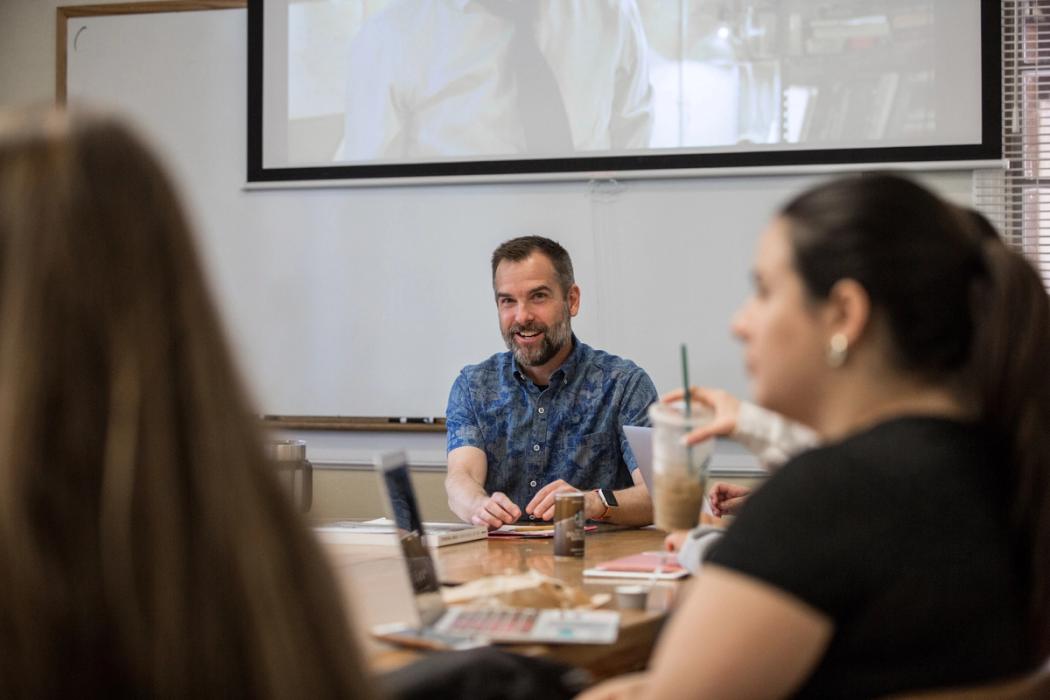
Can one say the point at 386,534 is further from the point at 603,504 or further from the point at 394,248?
the point at 394,248

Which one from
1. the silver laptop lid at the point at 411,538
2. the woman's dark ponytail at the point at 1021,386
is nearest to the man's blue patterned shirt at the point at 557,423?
the silver laptop lid at the point at 411,538

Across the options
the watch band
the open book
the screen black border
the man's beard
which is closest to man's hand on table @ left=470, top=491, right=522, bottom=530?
the watch band

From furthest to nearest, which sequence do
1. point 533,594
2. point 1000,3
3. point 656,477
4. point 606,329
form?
point 606,329 < point 1000,3 < point 656,477 < point 533,594

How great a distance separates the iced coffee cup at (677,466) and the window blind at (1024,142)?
7.77 ft

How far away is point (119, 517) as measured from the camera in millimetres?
606

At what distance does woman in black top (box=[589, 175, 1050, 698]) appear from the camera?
111 cm

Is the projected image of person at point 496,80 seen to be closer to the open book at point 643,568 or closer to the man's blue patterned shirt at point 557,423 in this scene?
the man's blue patterned shirt at point 557,423

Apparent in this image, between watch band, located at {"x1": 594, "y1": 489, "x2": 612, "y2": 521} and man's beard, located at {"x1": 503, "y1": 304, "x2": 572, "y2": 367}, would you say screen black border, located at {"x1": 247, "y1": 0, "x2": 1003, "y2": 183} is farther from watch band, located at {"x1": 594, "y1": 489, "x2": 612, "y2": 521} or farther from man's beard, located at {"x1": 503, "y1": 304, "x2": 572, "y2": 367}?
watch band, located at {"x1": 594, "y1": 489, "x2": 612, "y2": 521}

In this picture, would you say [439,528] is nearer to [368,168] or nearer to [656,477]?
[656,477]

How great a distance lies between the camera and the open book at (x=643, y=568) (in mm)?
2092

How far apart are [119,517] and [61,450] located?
2.0 inches

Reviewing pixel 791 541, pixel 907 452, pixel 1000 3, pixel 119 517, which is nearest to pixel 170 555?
pixel 119 517

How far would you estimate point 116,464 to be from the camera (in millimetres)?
610

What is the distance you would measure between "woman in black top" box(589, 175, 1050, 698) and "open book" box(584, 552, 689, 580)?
775 mm
